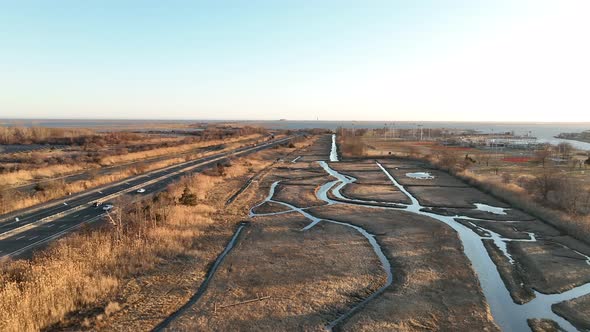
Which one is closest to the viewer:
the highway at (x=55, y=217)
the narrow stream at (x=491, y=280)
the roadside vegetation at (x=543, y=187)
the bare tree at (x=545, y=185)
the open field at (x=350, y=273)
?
the open field at (x=350, y=273)

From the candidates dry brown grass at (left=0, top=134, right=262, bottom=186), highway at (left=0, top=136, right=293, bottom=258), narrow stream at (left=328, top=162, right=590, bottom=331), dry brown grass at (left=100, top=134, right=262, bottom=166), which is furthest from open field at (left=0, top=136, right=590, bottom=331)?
dry brown grass at (left=100, top=134, right=262, bottom=166)

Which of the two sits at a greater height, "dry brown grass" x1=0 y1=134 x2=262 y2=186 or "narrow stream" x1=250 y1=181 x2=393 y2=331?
"dry brown grass" x1=0 y1=134 x2=262 y2=186

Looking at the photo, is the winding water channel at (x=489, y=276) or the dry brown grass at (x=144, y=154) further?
the dry brown grass at (x=144, y=154)

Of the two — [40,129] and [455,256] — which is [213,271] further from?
[40,129]

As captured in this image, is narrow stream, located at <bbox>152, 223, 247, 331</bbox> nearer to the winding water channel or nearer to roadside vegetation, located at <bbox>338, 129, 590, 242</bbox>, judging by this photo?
the winding water channel

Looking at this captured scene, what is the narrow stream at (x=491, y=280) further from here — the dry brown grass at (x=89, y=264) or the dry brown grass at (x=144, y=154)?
the dry brown grass at (x=144, y=154)

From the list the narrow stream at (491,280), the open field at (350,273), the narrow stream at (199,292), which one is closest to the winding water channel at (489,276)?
the narrow stream at (491,280)

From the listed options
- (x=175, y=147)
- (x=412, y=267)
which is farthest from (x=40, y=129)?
(x=412, y=267)

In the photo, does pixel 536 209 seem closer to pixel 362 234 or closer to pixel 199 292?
pixel 362 234
